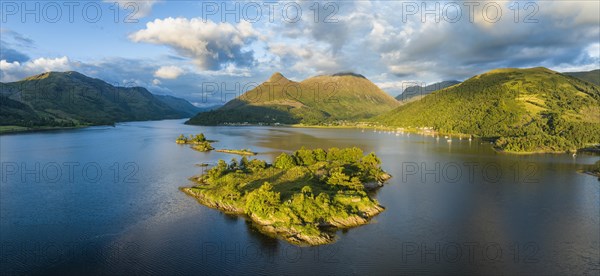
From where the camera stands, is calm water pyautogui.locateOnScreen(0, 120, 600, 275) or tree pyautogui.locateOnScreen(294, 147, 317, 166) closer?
calm water pyautogui.locateOnScreen(0, 120, 600, 275)

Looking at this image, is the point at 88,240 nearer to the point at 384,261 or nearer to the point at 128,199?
the point at 128,199

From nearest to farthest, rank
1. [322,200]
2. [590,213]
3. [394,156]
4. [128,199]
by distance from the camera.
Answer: [322,200]
[590,213]
[128,199]
[394,156]

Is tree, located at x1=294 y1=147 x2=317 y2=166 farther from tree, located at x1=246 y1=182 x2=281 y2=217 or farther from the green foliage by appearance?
tree, located at x1=246 y1=182 x2=281 y2=217

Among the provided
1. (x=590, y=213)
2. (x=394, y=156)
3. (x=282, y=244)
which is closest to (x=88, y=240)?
(x=282, y=244)

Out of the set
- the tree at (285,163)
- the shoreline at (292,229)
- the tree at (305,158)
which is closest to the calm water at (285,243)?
the shoreline at (292,229)

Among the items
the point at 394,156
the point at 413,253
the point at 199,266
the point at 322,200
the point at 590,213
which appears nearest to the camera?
the point at 199,266

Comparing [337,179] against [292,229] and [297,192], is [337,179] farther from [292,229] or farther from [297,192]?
[292,229]

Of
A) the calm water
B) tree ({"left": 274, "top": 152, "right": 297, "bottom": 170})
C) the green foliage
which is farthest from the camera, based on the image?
tree ({"left": 274, "top": 152, "right": 297, "bottom": 170})

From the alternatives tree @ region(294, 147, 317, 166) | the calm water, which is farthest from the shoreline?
tree @ region(294, 147, 317, 166)

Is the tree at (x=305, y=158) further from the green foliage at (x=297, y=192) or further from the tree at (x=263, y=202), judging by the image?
the tree at (x=263, y=202)
